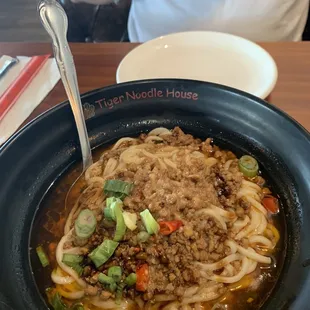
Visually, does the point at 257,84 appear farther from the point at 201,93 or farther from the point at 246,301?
the point at 246,301

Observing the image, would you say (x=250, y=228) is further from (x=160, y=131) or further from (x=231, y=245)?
(x=160, y=131)

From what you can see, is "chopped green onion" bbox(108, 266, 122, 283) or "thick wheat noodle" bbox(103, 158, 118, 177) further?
"thick wheat noodle" bbox(103, 158, 118, 177)

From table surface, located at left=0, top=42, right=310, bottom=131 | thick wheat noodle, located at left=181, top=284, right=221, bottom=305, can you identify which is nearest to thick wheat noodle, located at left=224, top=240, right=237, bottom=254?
thick wheat noodle, located at left=181, top=284, right=221, bottom=305

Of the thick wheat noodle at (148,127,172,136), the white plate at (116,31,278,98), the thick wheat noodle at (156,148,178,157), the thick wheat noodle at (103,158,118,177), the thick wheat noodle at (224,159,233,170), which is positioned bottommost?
the thick wheat noodle at (224,159,233,170)

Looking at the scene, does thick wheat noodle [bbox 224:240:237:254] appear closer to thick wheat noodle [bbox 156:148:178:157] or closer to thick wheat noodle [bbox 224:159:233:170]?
thick wheat noodle [bbox 224:159:233:170]

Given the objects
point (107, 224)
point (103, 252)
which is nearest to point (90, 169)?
point (107, 224)
